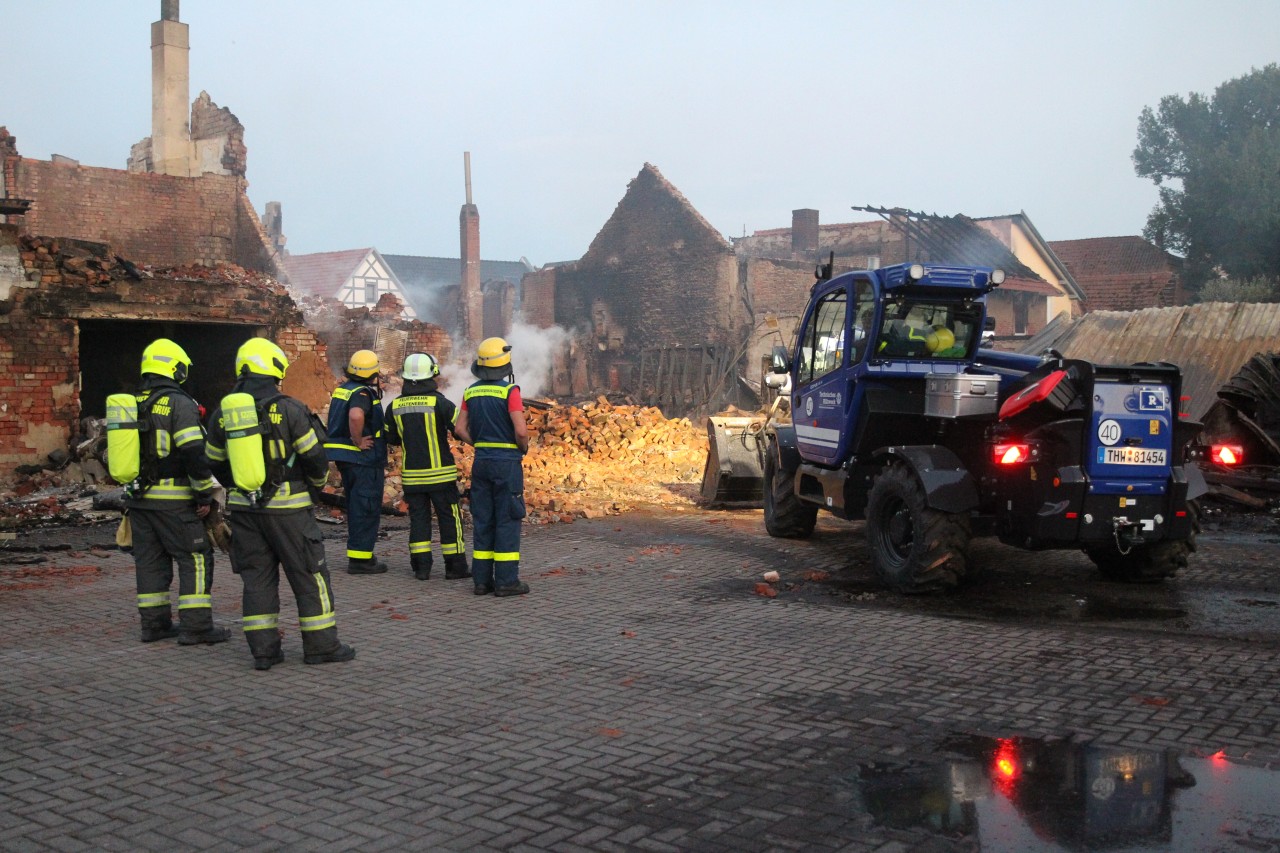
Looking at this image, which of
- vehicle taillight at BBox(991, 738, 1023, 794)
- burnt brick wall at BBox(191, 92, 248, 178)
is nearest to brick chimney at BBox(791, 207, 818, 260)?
burnt brick wall at BBox(191, 92, 248, 178)

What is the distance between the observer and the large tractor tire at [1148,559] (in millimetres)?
8438

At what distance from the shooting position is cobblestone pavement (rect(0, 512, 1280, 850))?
157 inches

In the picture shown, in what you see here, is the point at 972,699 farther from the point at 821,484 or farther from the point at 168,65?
the point at 168,65

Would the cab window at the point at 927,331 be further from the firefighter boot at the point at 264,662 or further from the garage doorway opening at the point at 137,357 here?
the garage doorway opening at the point at 137,357

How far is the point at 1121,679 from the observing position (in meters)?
5.83

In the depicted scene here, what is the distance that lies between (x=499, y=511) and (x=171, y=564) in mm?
2383

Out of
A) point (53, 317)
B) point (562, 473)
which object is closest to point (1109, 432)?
point (562, 473)

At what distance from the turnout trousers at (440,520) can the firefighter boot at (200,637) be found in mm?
2378

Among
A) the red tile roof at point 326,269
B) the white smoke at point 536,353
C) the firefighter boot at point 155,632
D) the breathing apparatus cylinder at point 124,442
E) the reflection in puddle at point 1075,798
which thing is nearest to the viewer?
the reflection in puddle at point 1075,798

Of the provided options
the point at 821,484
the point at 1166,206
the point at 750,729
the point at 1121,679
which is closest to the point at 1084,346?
the point at 821,484

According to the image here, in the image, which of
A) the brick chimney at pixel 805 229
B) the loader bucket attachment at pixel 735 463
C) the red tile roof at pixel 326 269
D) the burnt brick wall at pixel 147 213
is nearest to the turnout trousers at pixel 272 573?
the loader bucket attachment at pixel 735 463

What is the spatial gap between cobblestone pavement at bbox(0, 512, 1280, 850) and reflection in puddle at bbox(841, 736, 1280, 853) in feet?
0.50

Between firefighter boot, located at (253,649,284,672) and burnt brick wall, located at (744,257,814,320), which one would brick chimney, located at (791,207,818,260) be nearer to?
burnt brick wall, located at (744,257,814,320)

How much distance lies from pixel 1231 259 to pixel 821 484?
33.4 metres
